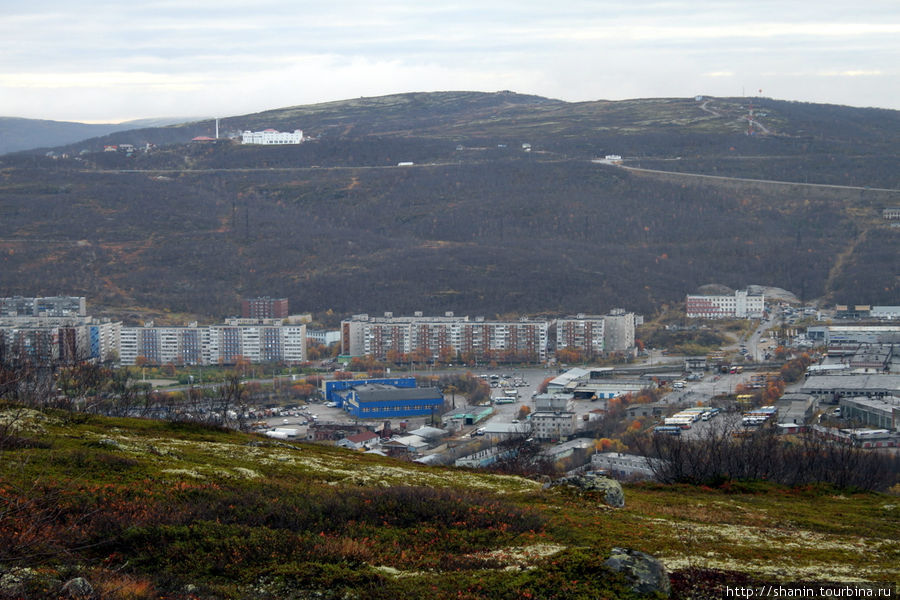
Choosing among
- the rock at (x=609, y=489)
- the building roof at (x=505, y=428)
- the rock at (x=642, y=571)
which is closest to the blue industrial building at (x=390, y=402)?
the building roof at (x=505, y=428)

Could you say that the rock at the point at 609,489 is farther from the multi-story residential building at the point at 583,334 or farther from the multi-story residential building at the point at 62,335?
the multi-story residential building at the point at 583,334


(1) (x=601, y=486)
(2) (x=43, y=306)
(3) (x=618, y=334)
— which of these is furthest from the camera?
(2) (x=43, y=306)

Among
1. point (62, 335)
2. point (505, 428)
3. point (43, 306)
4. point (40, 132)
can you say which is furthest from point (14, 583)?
point (40, 132)

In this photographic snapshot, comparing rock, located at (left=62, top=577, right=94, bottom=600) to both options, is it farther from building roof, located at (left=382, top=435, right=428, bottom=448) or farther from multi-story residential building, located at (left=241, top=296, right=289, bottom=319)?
multi-story residential building, located at (left=241, top=296, right=289, bottom=319)

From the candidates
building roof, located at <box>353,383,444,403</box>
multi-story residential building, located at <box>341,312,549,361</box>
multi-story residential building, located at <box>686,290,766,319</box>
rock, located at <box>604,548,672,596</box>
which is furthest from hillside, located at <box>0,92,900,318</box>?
rock, located at <box>604,548,672,596</box>

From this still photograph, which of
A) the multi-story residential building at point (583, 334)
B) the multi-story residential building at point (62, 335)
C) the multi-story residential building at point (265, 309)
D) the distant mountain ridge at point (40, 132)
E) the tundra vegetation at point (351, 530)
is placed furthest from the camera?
the distant mountain ridge at point (40, 132)

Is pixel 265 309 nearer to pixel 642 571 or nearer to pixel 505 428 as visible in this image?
pixel 505 428

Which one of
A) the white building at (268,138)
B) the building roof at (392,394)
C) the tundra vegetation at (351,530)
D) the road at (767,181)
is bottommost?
the building roof at (392,394)
